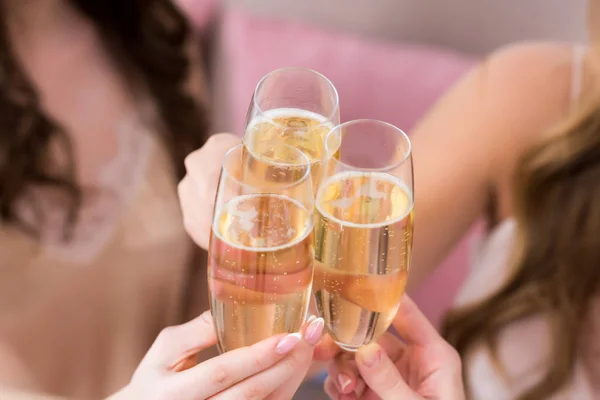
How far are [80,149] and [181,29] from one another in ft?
1.32

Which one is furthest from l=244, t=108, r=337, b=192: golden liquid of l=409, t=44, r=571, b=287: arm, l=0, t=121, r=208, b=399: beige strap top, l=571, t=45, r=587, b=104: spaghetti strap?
l=571, t=45, r=587, b=104: spaghetti strap

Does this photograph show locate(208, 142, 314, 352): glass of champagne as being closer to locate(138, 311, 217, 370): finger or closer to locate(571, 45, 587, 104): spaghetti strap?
locate(138, 311, 217, 370): finger

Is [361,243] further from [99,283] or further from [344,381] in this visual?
[99,283]

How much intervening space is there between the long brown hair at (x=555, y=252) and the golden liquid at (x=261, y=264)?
1.65 ft

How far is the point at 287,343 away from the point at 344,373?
14cm

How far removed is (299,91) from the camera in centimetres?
60

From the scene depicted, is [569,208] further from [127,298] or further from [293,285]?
[127,298]

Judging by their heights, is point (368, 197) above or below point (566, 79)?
above

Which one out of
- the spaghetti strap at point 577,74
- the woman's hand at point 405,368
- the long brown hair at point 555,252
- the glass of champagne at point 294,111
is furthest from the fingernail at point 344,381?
the spaghetti strap at point 577,74

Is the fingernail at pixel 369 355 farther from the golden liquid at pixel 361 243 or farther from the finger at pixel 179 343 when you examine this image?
the finger at pixel 179 343

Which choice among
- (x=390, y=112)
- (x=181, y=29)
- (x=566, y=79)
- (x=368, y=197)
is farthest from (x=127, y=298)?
(x=566, y=79)

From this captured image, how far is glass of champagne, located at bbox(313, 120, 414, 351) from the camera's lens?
1.65 ft

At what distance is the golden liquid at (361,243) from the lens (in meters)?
0.50

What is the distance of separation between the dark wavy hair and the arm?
49 cm
